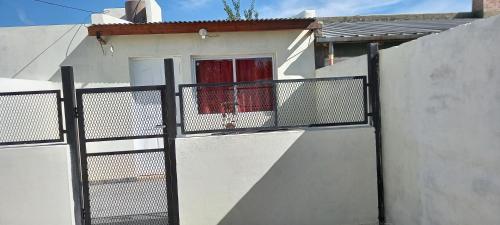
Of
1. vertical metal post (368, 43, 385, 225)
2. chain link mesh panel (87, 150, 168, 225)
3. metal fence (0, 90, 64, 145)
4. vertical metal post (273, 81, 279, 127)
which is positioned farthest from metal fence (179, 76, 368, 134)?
metal fence (0, 90, 64, 145)

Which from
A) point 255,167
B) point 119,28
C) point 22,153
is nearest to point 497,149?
point 255,167

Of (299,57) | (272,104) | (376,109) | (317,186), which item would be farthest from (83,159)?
(299,57)

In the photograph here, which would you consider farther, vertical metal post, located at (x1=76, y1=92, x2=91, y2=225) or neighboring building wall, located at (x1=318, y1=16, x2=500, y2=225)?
vertical metal post, located at (x1=76, y1=92, x2=91, y2=225)

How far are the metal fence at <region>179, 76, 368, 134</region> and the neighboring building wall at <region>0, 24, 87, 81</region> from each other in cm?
382

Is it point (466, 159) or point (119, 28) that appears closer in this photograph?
point (466, 159)

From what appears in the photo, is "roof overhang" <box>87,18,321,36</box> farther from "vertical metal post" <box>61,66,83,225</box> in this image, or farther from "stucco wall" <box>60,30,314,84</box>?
"vertical metal post" <box>61,66,83,225</box>

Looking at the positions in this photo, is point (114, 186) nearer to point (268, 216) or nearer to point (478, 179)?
A: point (268, 216)

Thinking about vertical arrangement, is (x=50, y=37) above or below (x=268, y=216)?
above

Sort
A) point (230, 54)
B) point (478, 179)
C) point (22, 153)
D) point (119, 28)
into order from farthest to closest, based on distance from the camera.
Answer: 1. point (230, 54)
2. point (119, 28)
3. point (22, 153)
4. point (478, 179)

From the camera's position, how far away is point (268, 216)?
4.53 meters

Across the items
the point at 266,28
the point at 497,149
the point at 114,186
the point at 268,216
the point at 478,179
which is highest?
the point at 266,28

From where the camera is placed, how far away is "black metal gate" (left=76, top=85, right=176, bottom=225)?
4.26m

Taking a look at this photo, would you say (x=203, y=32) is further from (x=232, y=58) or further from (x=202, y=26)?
(x=232, y=58)

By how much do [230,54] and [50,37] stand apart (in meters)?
3.52
